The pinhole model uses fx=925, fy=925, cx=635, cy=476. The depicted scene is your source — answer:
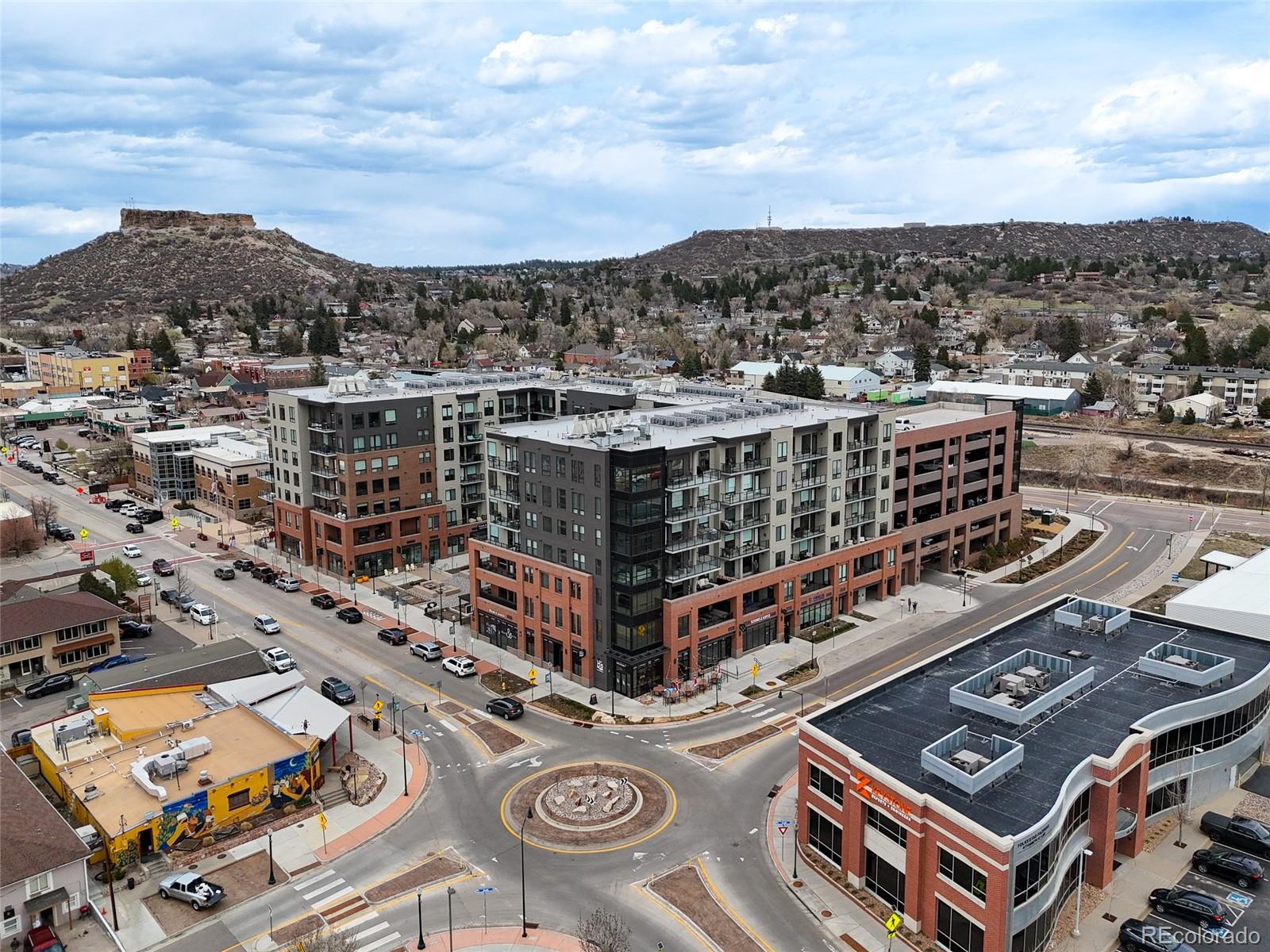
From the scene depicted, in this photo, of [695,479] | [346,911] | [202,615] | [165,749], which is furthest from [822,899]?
[202,615]

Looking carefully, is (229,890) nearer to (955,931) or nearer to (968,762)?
(955,931)

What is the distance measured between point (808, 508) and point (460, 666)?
31578 mm

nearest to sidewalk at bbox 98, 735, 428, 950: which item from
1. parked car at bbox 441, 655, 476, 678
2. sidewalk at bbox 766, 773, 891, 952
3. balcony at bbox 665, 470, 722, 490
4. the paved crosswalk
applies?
the paved crosswalk

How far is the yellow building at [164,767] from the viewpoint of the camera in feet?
156

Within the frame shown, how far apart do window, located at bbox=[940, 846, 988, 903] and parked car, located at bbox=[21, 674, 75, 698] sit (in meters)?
61.6

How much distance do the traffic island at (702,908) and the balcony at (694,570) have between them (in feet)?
79.3

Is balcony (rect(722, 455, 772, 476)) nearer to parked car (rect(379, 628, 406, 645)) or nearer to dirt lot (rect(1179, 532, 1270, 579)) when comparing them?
parked car (rect(379, 628, 406, 645))

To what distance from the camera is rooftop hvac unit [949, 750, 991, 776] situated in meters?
42.3

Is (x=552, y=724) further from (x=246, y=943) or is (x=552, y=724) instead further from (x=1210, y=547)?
(x=1210, y=547)

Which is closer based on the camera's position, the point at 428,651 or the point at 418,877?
the point at 418,877

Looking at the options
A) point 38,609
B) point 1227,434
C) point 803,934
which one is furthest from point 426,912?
point 1227,434

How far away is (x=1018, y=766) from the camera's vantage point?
144ft

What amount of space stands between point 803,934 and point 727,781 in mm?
13535

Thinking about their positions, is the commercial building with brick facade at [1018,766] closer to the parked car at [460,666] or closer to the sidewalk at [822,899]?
the sidewalk at [822,899]
